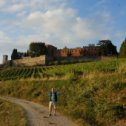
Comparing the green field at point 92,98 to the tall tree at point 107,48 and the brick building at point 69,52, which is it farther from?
the brick building at point 69,52

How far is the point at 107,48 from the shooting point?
451ft

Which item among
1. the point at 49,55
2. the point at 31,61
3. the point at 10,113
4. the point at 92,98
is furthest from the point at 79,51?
the point at 92,98

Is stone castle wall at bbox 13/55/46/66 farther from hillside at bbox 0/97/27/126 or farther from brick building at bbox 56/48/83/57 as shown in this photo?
hillside at bbox 0/97/27/126

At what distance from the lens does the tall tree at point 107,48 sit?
135 meters

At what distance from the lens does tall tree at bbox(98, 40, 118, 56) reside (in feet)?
443

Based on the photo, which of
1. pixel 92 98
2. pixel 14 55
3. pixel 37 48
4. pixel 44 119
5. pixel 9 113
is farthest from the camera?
pixel 14 55

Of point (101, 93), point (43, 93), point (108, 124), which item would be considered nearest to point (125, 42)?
point (43, 93)

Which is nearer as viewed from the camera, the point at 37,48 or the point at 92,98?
the point at 92,98

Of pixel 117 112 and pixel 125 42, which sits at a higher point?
pixel 125 42

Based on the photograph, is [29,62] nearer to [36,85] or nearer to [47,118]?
[36,85]

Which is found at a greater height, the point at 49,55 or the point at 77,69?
the point at 49,55

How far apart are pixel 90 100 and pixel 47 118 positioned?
330 centimetres

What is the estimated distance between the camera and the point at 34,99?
4084 cm

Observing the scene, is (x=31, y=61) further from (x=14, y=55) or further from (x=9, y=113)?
(x=9, y=113)
